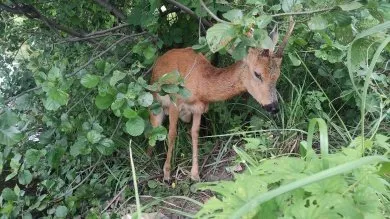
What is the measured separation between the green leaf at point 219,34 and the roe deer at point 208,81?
36.5 inches

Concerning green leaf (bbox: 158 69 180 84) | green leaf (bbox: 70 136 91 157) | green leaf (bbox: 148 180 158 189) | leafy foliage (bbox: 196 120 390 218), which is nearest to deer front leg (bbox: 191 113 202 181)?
green leaf (bbox: 148 180 158 189)

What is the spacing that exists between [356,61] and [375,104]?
1667 mm

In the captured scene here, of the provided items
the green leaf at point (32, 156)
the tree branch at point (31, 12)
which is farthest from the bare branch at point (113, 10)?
the green leaf at point (32, 156)

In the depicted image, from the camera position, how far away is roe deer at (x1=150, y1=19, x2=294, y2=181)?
10.2 ft

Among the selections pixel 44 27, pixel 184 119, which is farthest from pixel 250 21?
pixel 44 27

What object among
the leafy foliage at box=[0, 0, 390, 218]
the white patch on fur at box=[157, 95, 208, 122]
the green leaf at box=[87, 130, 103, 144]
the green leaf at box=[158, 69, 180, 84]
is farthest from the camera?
the white patch on fur at box=[157, 95, 208, 122]

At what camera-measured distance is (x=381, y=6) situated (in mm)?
2027

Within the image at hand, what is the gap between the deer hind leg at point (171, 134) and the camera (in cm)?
345

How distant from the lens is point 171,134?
138 inches

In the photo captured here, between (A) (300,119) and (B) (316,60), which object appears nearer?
(A) (300,119)

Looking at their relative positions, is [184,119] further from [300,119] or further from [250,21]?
[250,21]

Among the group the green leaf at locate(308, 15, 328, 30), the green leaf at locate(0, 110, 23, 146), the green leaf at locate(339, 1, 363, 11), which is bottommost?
the green leaf at locate(0, 110, 23, 146)

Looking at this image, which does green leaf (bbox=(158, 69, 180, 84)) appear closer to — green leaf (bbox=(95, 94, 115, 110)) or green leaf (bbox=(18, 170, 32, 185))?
green leaf (bbox=(95, 94, 115, 110))

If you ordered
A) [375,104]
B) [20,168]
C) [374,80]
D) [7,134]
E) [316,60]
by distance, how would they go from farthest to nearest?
[316,60] < [374,80] < [375,104] < [20,168] < [7,134]
